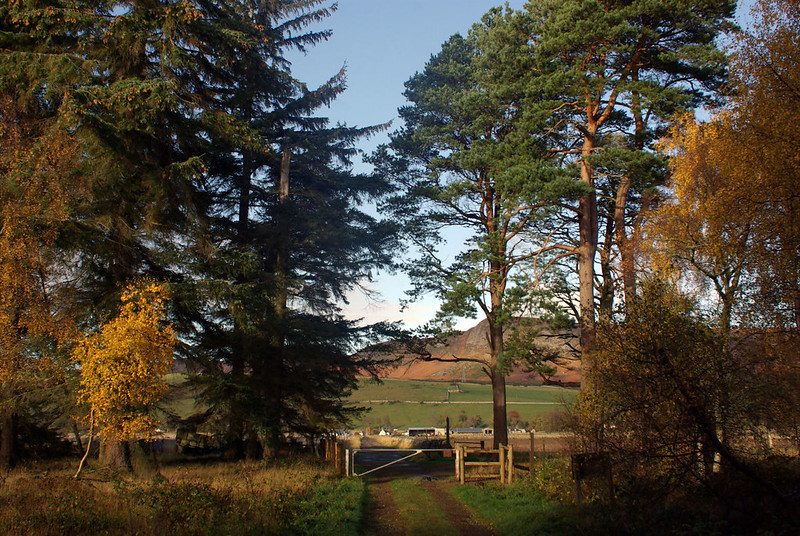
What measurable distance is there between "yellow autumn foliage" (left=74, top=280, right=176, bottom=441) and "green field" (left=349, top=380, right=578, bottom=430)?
6286 centimetres

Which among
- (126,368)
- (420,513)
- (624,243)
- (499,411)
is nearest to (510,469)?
(420,513)

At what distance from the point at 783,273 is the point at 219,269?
16.6 m

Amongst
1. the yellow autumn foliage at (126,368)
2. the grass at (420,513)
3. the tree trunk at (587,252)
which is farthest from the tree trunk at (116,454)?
the tree trunk at (587,252)

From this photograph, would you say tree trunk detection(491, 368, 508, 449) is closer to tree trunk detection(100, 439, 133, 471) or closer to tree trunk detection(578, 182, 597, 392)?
tree trunk detection(578, 182, 597, 392)

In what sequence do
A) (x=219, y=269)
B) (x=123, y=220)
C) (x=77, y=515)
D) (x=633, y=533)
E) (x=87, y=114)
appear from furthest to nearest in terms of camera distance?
(x=219, y=269)
(x=123, y=220)
(x=87, y=114)
(x=77, y=515)
(x=633, y=533)

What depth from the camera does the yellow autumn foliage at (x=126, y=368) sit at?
1378 cm

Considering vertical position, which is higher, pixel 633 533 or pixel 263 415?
pixel 263 415

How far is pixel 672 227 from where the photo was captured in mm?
19438

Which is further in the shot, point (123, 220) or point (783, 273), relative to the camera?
point (123, 220)

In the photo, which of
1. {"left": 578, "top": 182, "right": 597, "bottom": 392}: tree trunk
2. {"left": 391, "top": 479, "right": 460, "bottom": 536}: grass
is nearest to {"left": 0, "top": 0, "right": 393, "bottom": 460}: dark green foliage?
{"left": 391, "top": 479, "right": 460, "bottom": 536}: grass

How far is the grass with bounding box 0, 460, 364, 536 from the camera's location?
9539 mm

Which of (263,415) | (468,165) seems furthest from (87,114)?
(468,165)

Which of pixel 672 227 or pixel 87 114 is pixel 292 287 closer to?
pixel 87 114

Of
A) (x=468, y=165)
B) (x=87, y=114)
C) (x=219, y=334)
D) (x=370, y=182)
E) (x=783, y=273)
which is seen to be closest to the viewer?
(x=783, y=273)
